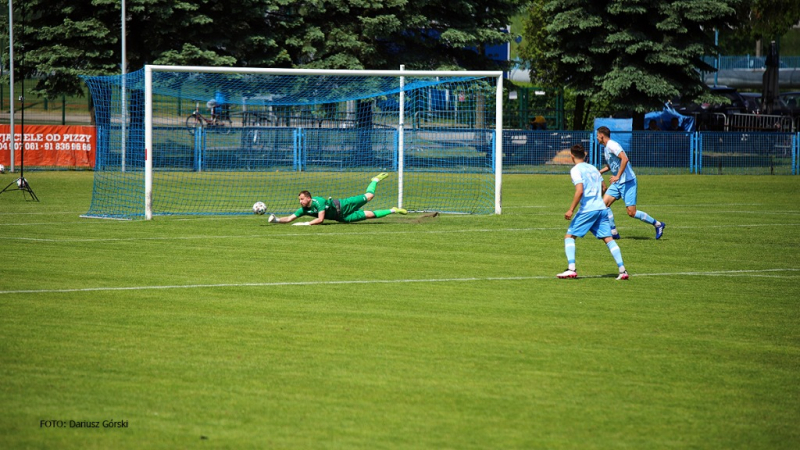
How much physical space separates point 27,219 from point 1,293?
27.7ft

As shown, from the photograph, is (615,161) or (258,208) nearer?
(615,161)

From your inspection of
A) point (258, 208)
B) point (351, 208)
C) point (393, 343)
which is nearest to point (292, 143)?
point (258, 208)

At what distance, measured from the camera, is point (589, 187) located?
11.6 m

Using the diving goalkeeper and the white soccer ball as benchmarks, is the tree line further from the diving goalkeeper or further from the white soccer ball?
the diving goalkeeper

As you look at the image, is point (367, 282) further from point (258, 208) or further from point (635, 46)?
point (635, 46)

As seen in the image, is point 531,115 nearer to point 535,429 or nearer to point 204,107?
point 204,107

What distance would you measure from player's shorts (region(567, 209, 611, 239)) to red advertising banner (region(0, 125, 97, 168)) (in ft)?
84.6

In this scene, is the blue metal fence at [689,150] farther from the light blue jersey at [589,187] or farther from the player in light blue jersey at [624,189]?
the light blue jersey at [589,187]

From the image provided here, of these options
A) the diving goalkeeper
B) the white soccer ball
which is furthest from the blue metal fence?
the diving goalkeeper

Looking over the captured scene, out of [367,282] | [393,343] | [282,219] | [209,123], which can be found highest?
[209,123]

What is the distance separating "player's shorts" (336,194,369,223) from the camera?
17750mm

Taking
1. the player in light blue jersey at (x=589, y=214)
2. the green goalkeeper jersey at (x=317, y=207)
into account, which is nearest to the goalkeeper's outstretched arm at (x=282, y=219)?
the green goalkeeper jersey at (x=317, y=207)

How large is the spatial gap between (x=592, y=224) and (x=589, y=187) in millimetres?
469

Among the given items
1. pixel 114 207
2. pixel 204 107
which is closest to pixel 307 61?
pixel 204 107
